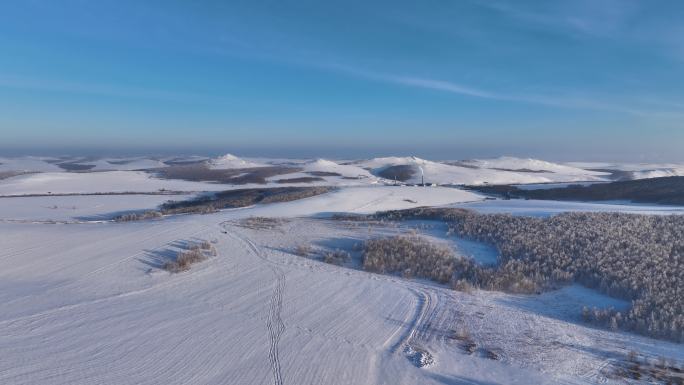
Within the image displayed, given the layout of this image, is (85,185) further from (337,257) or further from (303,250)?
(337,257)

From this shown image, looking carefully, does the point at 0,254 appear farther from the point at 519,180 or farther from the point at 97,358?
the point at 519,180

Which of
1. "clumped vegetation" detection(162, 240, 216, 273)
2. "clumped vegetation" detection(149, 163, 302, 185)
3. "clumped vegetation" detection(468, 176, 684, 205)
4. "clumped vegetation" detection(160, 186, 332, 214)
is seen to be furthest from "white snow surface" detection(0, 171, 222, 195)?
"clumped vegetation" detection(162, 240, 216, 273)

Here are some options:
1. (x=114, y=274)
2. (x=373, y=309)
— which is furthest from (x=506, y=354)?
(x=114, y=274)

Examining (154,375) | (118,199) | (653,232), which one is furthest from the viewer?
(118,199)

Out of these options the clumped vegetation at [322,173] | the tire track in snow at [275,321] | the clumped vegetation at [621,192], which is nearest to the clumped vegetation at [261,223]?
the tire track in snow at [275,321]

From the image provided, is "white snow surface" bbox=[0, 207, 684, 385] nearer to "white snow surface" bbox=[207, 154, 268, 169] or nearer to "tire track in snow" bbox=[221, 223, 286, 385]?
"tire track in snow" bbox=[221, 223, 286, 385]

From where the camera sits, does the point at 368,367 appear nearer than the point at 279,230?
Yes
